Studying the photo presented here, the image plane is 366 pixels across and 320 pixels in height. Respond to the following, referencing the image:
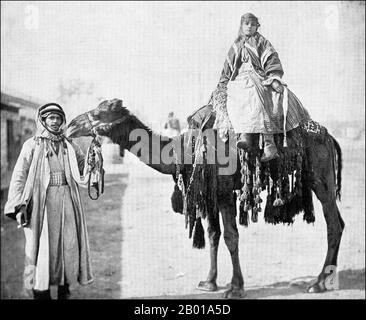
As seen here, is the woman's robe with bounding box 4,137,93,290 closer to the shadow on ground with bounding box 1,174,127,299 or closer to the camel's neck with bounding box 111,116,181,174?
the shadow on ground with bounding box 1,174,127,299

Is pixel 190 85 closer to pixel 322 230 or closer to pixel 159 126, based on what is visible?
pixel 159 126

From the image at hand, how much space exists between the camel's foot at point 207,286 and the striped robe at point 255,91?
1.17 m

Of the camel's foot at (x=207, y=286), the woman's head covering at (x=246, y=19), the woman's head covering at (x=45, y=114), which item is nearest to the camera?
the woman's head covering at (x=45, y=114)

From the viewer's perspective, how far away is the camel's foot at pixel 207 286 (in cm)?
438

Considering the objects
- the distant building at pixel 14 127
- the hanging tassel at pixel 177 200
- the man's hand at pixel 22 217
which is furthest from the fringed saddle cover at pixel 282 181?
the distant building at pixel 14 127

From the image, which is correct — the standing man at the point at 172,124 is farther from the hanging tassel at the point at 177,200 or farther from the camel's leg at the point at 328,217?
the camel's leg at the point at 328,217

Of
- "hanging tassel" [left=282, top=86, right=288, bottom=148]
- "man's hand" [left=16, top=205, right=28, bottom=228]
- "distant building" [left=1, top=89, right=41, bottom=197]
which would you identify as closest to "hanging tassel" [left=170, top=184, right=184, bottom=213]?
"hanging tassel" [left=282, top=86, right=288, bottom=148]

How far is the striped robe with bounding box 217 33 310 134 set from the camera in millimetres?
4184

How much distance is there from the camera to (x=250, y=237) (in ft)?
14.6

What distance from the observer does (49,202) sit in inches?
167

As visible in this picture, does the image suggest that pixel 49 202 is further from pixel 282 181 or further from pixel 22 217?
pixel 282 181

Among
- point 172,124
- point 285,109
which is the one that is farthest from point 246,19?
point 172,124

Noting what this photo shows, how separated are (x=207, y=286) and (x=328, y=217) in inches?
41.7
